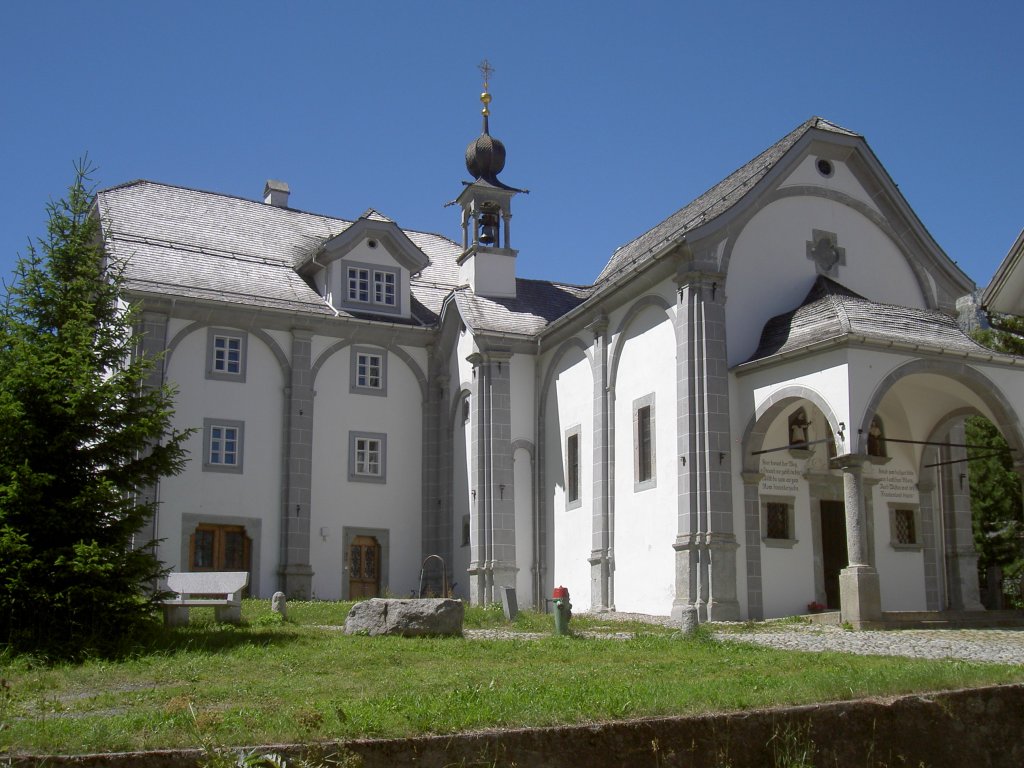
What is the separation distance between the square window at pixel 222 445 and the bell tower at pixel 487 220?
7.59 m

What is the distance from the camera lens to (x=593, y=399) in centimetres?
2623

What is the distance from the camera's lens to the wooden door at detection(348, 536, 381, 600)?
30062 mm

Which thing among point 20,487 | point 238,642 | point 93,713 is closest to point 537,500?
point 238,642

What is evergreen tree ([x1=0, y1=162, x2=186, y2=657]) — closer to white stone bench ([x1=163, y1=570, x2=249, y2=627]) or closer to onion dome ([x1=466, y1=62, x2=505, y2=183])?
white stone bench ([x1=163, y1=570, x2=249, y2=627])

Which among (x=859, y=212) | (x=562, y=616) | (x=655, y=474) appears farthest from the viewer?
(x=859, y=212)

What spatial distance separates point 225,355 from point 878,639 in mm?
18370

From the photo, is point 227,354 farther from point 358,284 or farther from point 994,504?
point 994,504

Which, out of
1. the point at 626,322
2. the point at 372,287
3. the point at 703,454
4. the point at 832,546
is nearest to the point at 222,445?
the point at 372,287

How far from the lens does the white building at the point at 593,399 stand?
71.5ft

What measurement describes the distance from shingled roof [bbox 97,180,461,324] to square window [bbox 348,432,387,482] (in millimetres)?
3447

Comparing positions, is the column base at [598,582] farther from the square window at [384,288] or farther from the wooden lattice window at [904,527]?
the square window at [384,288]

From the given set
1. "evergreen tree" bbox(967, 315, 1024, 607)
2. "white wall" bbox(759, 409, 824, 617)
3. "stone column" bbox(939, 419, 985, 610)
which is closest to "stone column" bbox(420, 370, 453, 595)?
"white wall" bbox(759, 409, 824, 617)

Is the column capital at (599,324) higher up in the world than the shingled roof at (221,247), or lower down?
lower down

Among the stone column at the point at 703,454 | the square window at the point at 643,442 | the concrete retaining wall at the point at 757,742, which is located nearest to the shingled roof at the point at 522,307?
the square window at the point at 643,442
